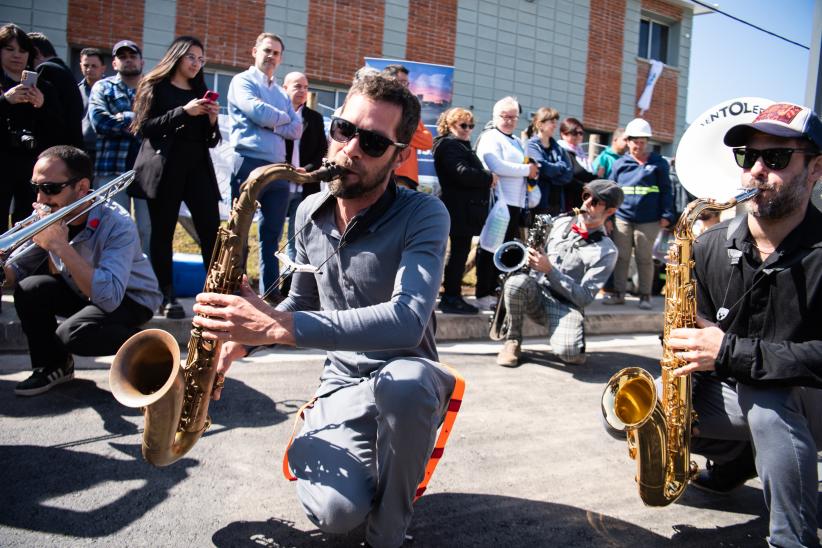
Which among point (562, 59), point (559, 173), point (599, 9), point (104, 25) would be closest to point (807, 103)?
point (559, 173)

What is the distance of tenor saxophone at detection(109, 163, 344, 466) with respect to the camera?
2564 mm

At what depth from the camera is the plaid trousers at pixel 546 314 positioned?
5664mm

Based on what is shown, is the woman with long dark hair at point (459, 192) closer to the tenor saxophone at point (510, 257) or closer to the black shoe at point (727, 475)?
the tenor saxophone at point (510, 257)

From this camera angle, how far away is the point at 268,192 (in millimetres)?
5996

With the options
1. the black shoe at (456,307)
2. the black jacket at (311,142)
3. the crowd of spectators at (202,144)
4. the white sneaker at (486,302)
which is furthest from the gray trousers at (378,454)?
the white sneaker at (486,302)

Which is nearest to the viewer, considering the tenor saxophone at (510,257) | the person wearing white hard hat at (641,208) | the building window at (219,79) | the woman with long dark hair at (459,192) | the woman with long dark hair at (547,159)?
the tenor saxophone at (510,257)

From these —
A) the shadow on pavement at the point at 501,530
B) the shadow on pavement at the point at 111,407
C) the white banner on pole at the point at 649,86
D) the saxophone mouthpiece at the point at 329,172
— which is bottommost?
the shadow on pavement at the point at 501,530

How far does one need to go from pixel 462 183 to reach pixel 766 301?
4.20 meters

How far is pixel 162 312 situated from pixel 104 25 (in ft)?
30.9

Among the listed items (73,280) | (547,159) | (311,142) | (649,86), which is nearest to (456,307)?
(311,142)

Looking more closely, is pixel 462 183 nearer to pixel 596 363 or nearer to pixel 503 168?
pixel 503 168

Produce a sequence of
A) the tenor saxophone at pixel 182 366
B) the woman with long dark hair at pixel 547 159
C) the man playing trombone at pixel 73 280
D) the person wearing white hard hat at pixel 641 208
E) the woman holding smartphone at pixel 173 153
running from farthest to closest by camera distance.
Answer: the person wearing white hard hat at pixel 641 208
the woman with long dark hair at pixel 547 159
the woman holding smartphone at pixel 173 153
the man playing trombone at pixel 73 280
the tenor saxophone at pixel 182 366

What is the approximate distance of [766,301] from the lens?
3.01 metres

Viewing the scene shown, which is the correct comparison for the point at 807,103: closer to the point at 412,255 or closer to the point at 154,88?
the point at 412,255
